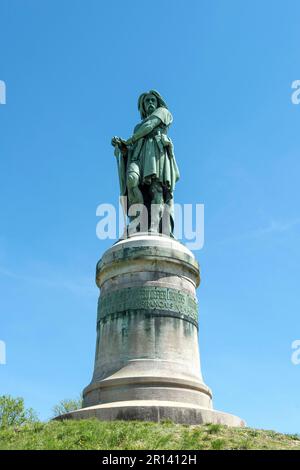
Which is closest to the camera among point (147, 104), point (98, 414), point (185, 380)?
point (98, 414)

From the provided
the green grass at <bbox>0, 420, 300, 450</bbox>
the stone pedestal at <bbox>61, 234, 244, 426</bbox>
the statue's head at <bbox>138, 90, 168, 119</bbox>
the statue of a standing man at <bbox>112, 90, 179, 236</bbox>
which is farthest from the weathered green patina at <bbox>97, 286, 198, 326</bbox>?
the statue's head at <bbox>138, 90, 168, 119</bbox>

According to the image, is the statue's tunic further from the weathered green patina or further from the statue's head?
the weathered green patina

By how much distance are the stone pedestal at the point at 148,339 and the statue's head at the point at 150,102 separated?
4.56 m

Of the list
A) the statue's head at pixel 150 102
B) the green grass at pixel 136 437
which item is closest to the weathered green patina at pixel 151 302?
the green grass at pixel 136 437

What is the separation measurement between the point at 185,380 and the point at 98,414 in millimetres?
2051

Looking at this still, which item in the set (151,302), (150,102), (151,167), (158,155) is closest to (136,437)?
(151,302)

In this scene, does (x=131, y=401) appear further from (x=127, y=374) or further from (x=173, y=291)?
(x=173, y=291)

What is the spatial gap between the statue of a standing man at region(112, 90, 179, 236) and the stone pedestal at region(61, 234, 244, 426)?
4.35 feet

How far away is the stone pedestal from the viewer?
400 inches

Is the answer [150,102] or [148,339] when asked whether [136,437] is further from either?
[150,102]

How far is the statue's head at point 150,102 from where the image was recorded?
631 inches
